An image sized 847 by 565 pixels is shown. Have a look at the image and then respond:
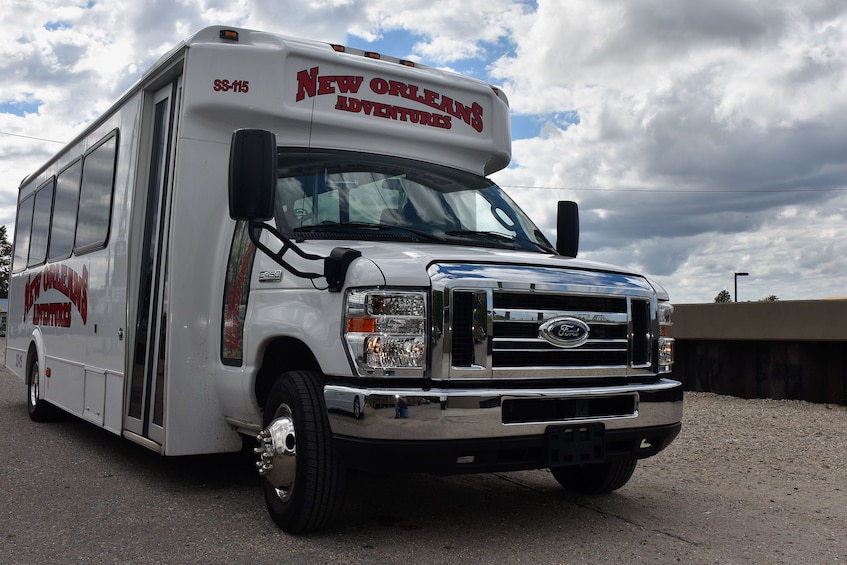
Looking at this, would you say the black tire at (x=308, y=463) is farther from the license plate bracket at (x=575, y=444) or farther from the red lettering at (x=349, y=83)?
the red lettering at (x=349, y=83)

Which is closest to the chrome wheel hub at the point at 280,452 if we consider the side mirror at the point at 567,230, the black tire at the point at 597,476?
the black tire at the point at 597,476

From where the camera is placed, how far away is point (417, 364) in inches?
164

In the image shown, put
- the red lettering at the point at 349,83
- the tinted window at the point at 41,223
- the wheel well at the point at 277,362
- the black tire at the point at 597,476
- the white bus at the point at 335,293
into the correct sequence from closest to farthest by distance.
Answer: the white bus at the point at 335,293
the wheel well at the point at 277,362
the black tire at the point at 597,476
the red lettering at the point at 349,83
the tinted window at the point at 41,223

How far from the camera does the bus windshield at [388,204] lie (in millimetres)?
5160

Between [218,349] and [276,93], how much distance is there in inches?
69.9

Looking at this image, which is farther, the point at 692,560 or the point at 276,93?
the point at 276,93

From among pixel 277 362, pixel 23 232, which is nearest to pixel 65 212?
pixel 23 232

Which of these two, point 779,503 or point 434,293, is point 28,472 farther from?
point 779,503

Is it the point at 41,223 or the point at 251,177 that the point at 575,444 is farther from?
the point at 41,223

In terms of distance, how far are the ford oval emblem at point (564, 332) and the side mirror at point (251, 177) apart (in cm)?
160

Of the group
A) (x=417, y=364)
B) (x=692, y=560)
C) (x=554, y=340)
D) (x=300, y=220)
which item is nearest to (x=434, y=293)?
(x=417, y=364)

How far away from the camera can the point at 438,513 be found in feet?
17.3

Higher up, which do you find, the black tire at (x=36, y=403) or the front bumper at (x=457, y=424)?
the front bumper at (x=457, y=424)

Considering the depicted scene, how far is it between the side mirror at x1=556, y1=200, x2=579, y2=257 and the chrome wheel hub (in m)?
2.84
